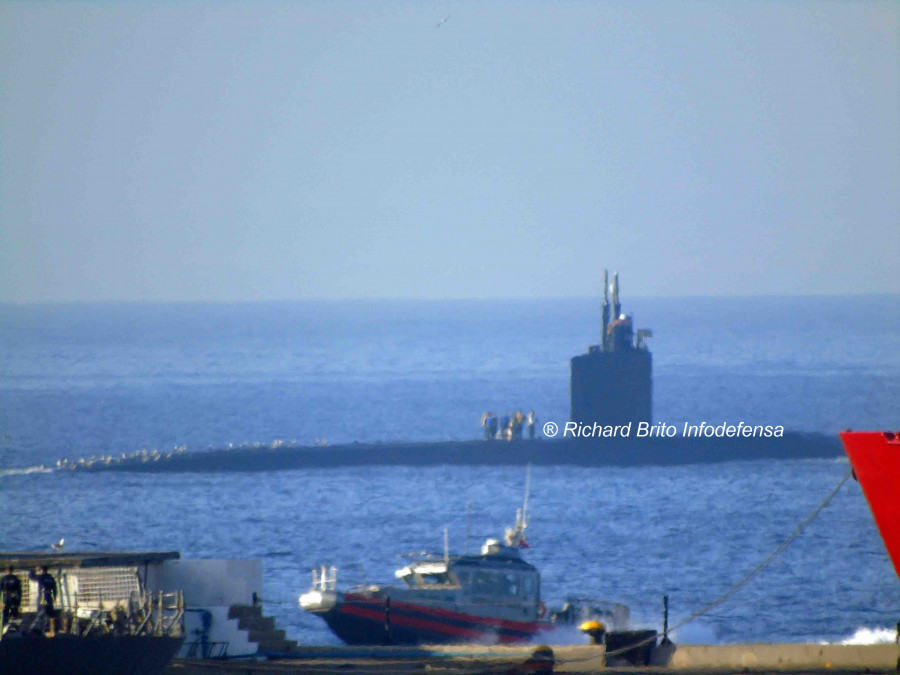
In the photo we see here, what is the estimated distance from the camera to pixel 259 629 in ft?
65.8

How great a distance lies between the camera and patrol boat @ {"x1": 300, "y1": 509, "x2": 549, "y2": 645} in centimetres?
2464

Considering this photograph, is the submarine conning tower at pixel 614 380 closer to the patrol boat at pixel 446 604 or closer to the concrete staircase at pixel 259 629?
the patrol boat at pixel 446 604

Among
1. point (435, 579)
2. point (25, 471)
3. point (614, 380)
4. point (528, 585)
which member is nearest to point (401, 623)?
point (435, 579)

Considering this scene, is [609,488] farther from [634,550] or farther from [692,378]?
[692,378]

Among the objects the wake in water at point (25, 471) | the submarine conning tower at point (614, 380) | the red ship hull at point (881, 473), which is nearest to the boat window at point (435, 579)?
the red ship hull at point (881, 473)

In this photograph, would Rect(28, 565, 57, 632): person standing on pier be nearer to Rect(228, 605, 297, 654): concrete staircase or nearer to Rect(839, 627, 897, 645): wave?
Rect(228, 605, 297, 654): concrete staircase

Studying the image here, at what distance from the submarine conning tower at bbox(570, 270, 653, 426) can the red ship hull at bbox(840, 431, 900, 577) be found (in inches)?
1578

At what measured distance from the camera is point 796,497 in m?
54.0

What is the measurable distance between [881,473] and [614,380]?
40.7m

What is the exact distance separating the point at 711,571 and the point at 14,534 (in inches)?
831

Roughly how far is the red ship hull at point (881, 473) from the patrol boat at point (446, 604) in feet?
26.5

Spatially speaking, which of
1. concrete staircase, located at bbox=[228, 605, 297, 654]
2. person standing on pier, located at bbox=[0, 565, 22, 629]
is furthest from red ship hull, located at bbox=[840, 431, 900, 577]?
person standing on pier, located at bbox=[0, 565, 22, 629]

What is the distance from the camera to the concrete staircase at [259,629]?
1984cm

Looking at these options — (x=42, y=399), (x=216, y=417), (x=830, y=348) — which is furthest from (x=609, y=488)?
(x=830, y=348)
